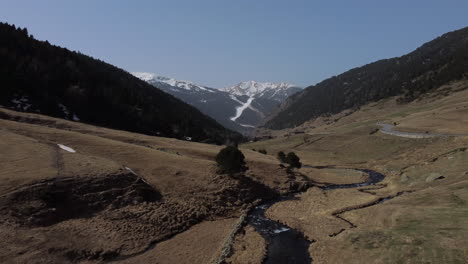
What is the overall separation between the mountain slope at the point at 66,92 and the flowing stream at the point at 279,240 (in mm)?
100800

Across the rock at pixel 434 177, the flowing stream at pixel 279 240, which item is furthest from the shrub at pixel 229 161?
the rock at pixel 434 177

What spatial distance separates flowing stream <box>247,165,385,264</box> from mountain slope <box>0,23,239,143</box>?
101m

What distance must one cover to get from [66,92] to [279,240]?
135 metres

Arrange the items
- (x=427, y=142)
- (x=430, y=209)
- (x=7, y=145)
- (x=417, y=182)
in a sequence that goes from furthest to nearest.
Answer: (x=427, y=142) → (x=417, y=182) → (x=7, y=145) → (x=430, y=209)

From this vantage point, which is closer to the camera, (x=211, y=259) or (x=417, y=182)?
(x=211, y=259)

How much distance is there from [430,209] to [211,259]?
79.3 feet

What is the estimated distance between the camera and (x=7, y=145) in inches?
1988

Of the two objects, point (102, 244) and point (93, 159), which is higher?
point (93, 159)

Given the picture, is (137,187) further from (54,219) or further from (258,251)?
(258,251)

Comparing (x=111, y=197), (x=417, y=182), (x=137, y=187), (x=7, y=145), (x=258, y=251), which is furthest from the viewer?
(x=417, y=182)

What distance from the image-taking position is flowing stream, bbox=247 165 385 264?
1254 inches

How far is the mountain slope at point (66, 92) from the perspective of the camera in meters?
124

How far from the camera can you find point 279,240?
120 ft

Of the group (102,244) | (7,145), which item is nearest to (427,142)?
(102,244)
